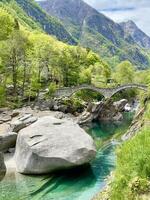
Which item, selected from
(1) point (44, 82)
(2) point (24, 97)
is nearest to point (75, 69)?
(1) point (44, 82)

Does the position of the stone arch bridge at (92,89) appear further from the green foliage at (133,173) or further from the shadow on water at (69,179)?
the green foliage at (133,173)

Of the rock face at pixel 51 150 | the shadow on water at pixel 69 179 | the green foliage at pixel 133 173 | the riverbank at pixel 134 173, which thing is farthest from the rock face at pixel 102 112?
the green foliage at pixel 133 173

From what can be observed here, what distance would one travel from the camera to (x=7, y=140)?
50.5m

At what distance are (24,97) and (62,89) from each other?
1546 cm

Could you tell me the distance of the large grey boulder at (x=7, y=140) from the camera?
50.2 m

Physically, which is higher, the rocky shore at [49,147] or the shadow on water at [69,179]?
the rocky shore at [49,147]

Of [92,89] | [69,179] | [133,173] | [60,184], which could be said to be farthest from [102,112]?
[133,173]

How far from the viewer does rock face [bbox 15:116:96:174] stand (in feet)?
138

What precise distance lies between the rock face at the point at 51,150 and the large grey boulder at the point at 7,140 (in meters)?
4.34

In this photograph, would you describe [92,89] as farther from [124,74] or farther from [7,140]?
[7,140]

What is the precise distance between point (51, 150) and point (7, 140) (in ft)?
32.1

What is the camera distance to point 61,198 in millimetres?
36406

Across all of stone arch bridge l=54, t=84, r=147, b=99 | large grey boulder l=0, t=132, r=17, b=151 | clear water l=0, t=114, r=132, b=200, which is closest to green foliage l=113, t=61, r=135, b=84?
stone arch bridge l=54, t=84, r=147, b=99

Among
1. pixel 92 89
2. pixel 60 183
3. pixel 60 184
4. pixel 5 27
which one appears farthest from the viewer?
pixel 92 89
